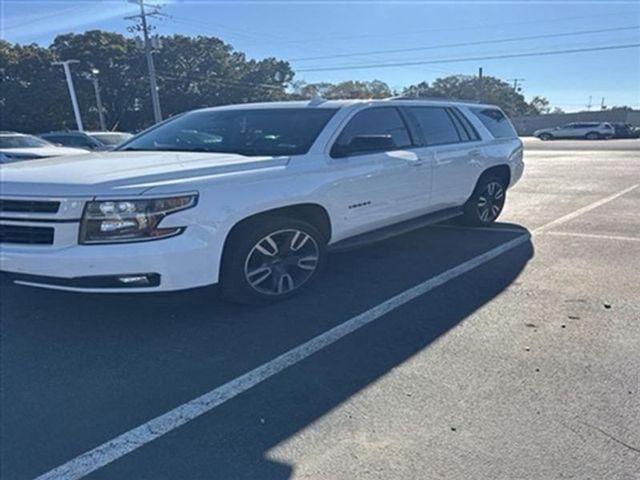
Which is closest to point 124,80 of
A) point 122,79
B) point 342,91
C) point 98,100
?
point 122,79

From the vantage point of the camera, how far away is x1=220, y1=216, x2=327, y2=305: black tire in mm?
3721

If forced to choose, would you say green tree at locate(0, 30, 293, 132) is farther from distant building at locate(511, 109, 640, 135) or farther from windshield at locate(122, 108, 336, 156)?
windshield at locate(122, 108, 336, 156)

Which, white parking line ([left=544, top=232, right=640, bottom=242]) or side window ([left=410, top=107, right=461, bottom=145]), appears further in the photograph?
white parking line ([left=544, top=232, right=640, bottom=242])

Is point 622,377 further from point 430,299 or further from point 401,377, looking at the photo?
point 430,299

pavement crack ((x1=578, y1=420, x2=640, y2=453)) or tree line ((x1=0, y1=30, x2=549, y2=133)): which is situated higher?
tree line ((x1=0, y1=30, x2=549, y2=133))

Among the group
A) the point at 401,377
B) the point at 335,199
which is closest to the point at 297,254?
the point at 335,199

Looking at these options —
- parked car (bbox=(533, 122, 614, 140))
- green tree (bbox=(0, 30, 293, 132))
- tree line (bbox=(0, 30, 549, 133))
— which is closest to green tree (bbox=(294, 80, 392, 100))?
tree line (bbox=(0, 30, 549, 133))

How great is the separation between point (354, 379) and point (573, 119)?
6789 cm

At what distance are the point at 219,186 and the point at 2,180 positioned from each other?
5.01ft

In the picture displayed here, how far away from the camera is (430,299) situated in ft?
13.8

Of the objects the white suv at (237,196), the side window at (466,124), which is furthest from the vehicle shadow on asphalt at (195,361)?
the side window at (466,124)

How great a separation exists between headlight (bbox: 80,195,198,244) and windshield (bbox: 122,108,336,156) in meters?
1.17

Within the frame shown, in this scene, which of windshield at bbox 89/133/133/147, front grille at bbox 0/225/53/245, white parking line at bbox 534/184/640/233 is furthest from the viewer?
windshield at bbox 89/133/133/147

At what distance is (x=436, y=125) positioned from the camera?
577cm
